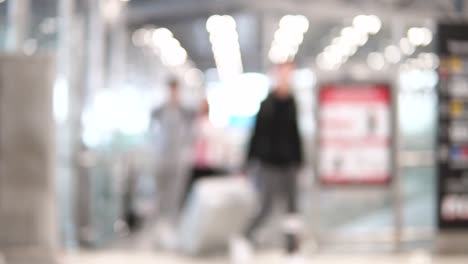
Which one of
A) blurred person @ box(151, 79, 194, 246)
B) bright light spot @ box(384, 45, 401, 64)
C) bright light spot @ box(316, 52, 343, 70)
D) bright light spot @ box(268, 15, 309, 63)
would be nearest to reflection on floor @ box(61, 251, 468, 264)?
blurred person @ box(151, 79, 194, 246)

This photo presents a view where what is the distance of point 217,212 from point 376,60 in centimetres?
533

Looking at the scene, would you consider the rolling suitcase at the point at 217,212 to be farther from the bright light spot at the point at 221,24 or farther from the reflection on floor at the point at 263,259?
the bright light spot at the point at 221,24

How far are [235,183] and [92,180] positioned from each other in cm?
223

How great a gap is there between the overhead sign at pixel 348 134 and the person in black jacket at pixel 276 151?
1.73m

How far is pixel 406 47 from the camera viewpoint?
9.87 metres

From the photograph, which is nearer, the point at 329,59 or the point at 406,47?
the point at 406,47

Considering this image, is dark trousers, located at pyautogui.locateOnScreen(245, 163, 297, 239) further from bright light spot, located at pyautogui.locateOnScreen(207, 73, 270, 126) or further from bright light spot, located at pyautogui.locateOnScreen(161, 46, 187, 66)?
bright light spot, located at pyautogui.locateOnScreen(161, 46, 187, 66)

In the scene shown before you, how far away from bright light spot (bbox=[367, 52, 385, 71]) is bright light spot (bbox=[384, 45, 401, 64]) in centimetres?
17

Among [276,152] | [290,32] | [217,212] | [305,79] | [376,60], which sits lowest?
[217,212]

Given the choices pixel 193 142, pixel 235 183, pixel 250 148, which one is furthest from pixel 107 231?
pixel 250 148

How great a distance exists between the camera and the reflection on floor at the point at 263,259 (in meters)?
7.26

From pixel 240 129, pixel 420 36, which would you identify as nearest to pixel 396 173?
pixel 420 36

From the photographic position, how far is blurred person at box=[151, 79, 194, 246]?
9039 millimetres

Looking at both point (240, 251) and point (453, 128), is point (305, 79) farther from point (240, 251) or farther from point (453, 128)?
point (240, 251)
